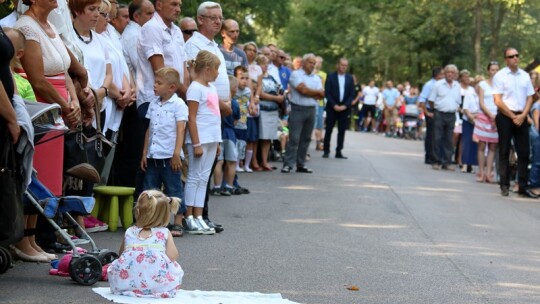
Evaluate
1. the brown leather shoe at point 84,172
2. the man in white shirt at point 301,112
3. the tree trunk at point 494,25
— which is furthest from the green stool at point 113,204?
the tree trunk at point 494,25

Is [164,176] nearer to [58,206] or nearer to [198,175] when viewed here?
[198,175]

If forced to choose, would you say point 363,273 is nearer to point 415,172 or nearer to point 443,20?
point 415,172

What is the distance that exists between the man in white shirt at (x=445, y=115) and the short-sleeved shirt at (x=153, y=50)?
1301 cm

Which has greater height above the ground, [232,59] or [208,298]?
[232,59]

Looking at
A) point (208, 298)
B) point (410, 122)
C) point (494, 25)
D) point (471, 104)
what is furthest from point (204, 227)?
point (494, 25)

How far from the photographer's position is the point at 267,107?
65.8 ft

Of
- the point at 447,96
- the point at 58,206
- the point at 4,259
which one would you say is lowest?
the point at 4,259

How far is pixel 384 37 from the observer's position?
181 feet

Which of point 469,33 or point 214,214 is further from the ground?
point 469,33

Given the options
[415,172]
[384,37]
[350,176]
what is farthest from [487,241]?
[384,37]

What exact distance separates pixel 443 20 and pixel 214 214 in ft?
126

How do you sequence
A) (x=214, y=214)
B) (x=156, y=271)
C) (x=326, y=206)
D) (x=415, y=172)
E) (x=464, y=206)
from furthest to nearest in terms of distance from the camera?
(x=415, y=172)
(x=464, y=206)
(x=326, y=206)
(x=214, y=214)
(x=156, y=271)

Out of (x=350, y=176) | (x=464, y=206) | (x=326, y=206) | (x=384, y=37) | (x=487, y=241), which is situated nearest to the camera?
(x=487, y=241)

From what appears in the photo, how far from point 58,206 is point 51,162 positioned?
744mm
